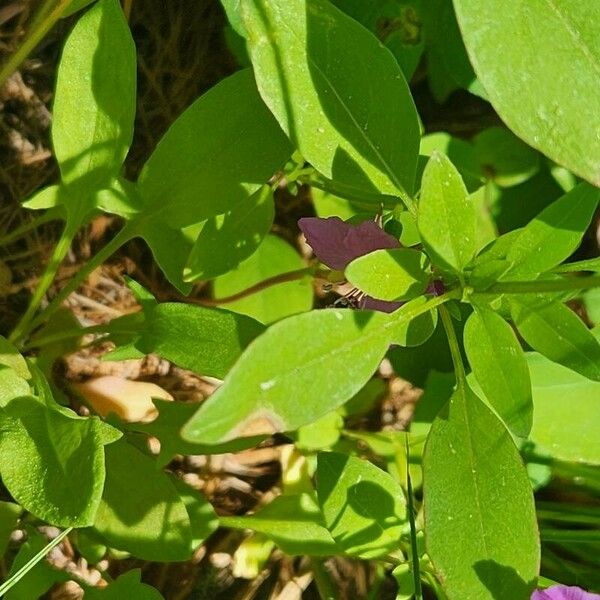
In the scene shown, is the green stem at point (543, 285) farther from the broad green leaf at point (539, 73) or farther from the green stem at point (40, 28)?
the green stem at point (40, 28)

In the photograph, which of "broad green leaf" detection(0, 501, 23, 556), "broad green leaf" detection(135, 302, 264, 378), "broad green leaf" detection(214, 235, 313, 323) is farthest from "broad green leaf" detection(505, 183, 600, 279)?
"broad green leaf" detection(0, 501, 23, 556)

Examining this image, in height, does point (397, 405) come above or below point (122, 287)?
below

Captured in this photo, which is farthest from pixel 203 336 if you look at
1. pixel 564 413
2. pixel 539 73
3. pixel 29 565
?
pixel 564 413

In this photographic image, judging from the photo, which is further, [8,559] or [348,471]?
[8,559]

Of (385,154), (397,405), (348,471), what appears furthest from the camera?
(397,405)

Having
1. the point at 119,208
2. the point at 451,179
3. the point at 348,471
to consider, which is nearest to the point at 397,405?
the point at 348,471

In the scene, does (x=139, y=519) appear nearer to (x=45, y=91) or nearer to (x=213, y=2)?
(x=45, y=91)
